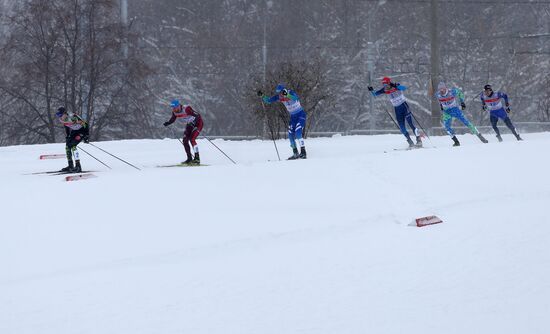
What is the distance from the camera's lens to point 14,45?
2959 cm

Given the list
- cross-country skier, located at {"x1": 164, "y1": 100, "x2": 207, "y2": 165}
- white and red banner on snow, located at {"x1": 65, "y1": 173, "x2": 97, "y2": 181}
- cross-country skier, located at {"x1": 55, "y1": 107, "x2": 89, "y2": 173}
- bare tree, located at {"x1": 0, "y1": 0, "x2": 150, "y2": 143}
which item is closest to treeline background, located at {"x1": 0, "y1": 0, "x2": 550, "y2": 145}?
bare tree, located at {"x1": 0, "y1": 0, "x2": 150, "y2": 143}

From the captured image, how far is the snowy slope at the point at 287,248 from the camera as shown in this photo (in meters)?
6.89

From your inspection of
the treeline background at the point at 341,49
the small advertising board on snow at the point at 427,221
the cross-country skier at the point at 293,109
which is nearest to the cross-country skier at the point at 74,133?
the cross-country skier at the point at 293,109

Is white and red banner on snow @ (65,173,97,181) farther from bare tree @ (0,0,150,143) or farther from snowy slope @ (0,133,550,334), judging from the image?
bare tree @ (0,0,150,143)

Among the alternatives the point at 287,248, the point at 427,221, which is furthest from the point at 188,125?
the point at 287,248

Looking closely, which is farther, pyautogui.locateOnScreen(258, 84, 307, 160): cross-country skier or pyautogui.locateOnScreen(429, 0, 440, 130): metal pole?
pyautogui.locateOnScreen(429, 0, 440, 130): metal pole

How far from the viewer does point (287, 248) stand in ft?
29.4

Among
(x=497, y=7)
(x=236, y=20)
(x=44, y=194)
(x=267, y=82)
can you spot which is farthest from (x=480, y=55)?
(x=44, y=194)

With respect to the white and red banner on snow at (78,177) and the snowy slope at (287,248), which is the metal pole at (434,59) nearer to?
the snowy slope at (287,248)

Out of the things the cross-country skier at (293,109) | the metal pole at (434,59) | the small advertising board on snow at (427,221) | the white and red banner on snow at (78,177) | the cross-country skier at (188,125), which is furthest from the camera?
the metal pole at (434,59)

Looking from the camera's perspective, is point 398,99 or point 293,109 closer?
point 293,109

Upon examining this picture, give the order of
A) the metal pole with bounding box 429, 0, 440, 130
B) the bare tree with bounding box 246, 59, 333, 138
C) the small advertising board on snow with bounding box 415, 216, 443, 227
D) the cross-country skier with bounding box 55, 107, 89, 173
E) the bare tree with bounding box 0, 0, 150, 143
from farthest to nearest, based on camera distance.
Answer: the bare tree with bounding box 0, 0, 150, 143
the metal pole with bounding box 429, 0, 440, 130
the bare tree with bounding box 246, 59, 333, 138
the cross-country skier with bounding box 55, 107, 89, 173
the small advertising board on snow with bounding box 415, 216, 443, 227

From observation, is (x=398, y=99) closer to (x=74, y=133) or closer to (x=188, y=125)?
(x=188, y=125)

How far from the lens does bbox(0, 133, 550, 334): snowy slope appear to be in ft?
22.6
